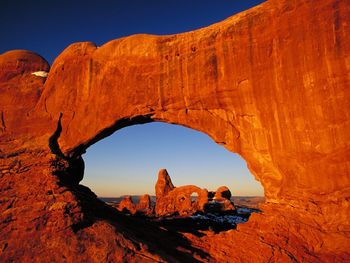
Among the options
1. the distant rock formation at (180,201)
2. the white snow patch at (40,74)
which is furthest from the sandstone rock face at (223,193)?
the white snow patch at (40,74)

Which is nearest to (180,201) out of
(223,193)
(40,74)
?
(223,193)

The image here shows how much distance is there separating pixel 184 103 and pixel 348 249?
9.52 meters

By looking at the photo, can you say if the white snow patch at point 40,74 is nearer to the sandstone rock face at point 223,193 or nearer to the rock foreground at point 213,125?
the rock foreground at point 213,125

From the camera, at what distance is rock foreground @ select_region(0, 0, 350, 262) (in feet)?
40.2

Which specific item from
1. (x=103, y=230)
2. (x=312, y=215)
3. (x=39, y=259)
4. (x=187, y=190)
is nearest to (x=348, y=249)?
(x=312, y=215)

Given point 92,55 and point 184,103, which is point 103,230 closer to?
point 184,103

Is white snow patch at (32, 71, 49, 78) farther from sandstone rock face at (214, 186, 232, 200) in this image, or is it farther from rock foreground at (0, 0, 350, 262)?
sandstone rock face at (214, 186, 232, 200)

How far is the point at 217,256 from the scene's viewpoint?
13.0 metres

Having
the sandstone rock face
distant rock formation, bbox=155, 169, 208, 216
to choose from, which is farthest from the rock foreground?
the sandstone rock face

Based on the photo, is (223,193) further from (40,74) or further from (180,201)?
(40,74)

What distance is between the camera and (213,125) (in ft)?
52.1

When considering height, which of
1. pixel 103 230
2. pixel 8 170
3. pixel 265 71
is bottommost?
pixel 103 230

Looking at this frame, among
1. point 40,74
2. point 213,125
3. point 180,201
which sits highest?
point 40,74

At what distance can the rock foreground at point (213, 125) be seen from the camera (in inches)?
482
